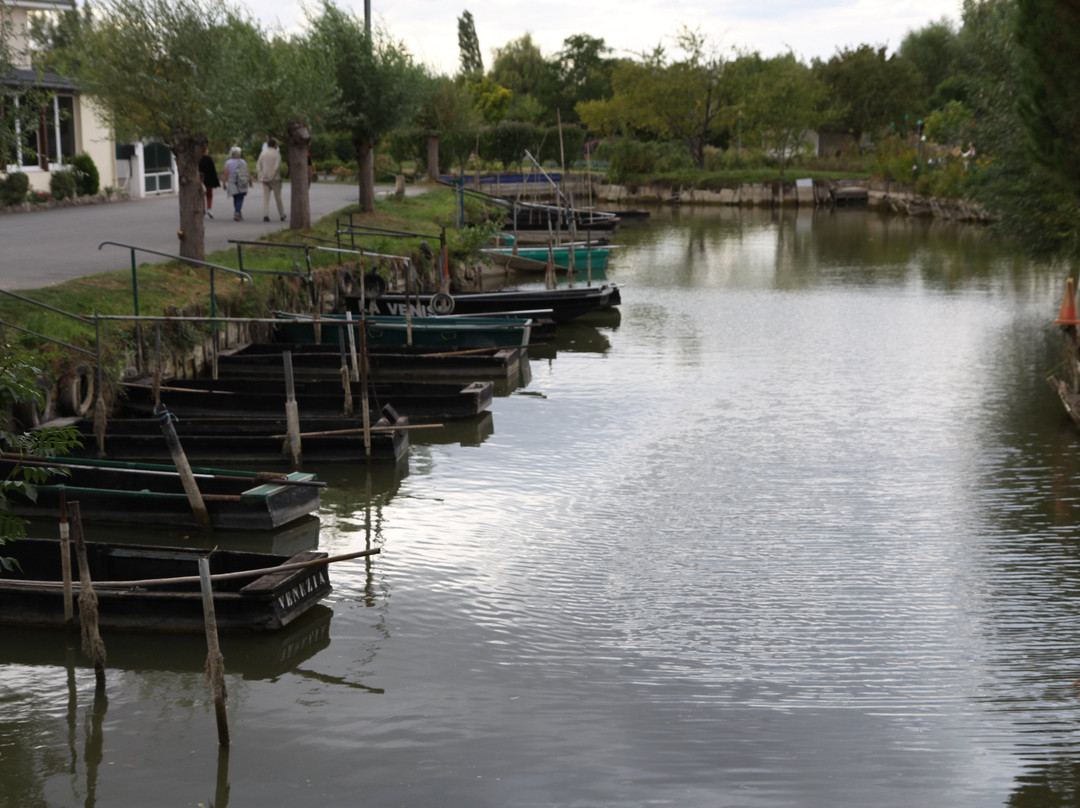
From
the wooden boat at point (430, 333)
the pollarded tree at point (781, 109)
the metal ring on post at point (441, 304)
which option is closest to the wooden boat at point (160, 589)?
the wooden boat at point (430, 333)

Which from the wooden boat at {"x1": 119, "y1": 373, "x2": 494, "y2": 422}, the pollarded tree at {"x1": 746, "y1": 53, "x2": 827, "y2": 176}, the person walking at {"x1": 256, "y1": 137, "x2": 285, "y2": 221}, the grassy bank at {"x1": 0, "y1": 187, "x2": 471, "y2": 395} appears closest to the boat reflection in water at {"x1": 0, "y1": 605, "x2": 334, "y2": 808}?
the grassy bank at {"x1": 0, "y1": 187, "x2": 471, "y2": 395}

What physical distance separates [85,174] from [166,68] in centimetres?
1591

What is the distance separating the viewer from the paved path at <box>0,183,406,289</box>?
1903cm

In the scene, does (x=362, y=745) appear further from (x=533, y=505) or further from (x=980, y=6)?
(x=980, y=6)

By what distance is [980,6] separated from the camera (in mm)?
24453

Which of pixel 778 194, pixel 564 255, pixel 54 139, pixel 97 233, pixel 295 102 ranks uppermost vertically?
pixel 295 102

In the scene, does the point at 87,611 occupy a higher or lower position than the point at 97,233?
lower

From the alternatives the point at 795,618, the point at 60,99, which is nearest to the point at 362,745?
the point at 795,618

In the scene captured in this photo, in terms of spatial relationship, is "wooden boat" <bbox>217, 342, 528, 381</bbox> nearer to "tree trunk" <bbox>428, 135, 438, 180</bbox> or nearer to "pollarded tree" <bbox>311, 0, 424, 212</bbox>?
"pollarded tree" <bbox>311, 0, 424, 212</bbox>

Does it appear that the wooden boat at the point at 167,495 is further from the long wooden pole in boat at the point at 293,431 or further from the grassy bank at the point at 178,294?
the long wooden pole in boat at the point at 293,431

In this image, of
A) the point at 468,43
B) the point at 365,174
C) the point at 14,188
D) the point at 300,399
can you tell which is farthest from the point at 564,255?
the point at 468,43

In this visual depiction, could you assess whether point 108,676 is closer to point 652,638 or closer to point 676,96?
point 652,638

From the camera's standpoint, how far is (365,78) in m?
29.8

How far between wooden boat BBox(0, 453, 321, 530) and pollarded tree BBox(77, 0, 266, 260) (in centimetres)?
889
